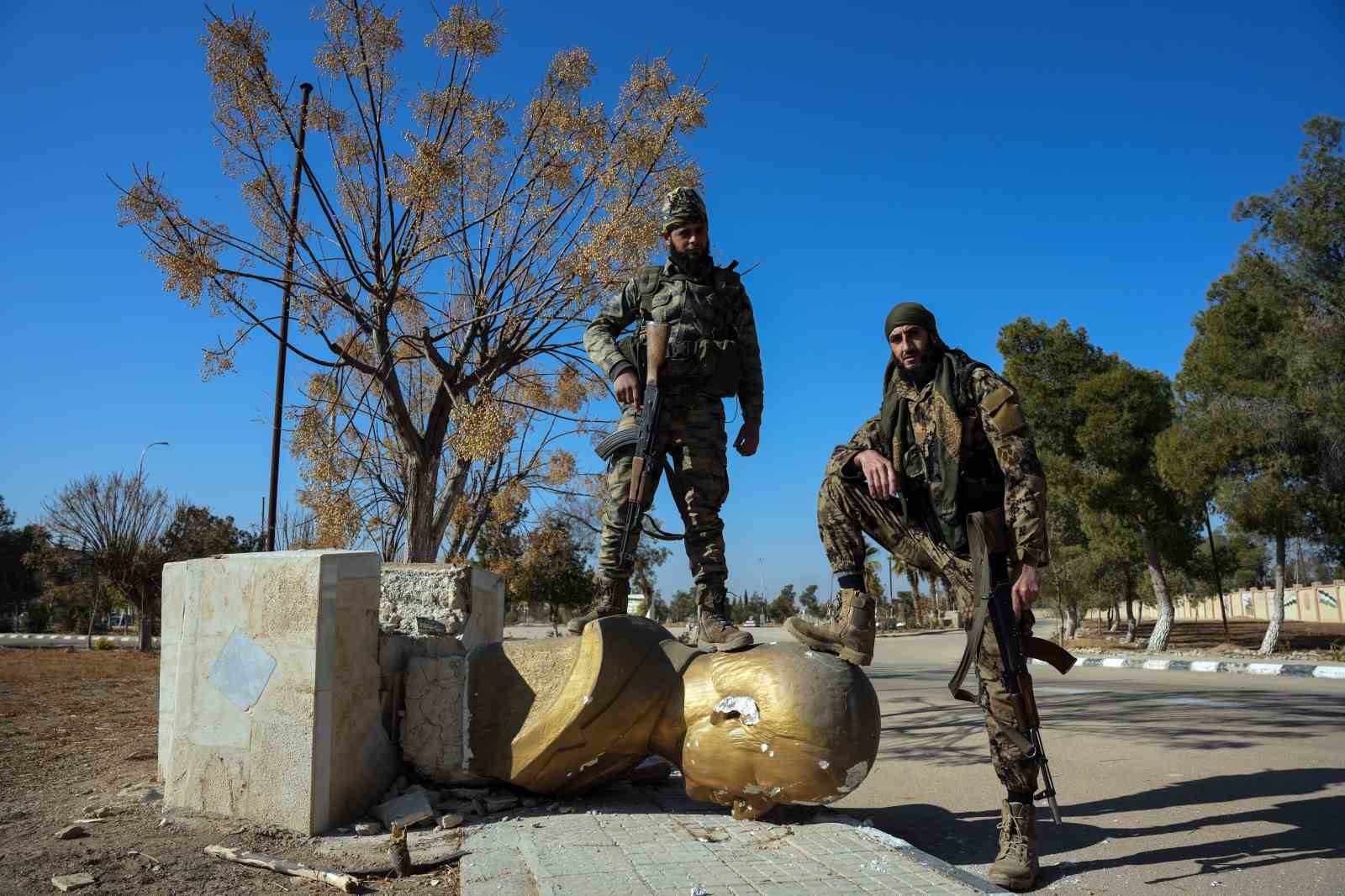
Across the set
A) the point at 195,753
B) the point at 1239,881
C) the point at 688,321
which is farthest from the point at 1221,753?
the point at 195,753

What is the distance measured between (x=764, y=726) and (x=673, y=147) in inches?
275

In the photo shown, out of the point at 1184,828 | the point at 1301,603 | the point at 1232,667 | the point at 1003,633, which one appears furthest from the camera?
the point at 1301,603

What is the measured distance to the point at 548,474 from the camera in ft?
33.4

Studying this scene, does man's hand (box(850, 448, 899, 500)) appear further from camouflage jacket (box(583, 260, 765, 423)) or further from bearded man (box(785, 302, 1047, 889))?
camouflage jacket (box(583, 260, 765, 423))

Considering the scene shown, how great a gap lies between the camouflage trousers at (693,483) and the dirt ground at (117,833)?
4.96 ft

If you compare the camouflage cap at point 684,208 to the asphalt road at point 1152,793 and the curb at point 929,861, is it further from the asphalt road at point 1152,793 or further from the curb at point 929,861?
the asphalt road at point 1152,793

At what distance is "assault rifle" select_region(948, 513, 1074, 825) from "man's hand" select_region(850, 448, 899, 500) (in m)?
0.33

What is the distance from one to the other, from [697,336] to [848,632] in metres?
1.64

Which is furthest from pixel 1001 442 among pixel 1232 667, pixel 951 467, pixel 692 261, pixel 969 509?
pixel 1232 667

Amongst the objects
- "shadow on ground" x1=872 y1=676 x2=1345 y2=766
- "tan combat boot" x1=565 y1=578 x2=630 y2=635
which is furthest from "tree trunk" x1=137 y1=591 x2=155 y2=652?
"tan combat boot" x1=565 y1=578 x2=630 y2=635

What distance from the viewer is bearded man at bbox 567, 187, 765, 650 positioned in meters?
4.04

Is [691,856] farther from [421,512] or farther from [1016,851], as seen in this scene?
[421,512]

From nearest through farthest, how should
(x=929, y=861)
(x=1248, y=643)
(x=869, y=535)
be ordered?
(x=929, y=861), (x=869, y=535), (x=1248, y=643)

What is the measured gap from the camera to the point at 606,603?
13.1 ft
